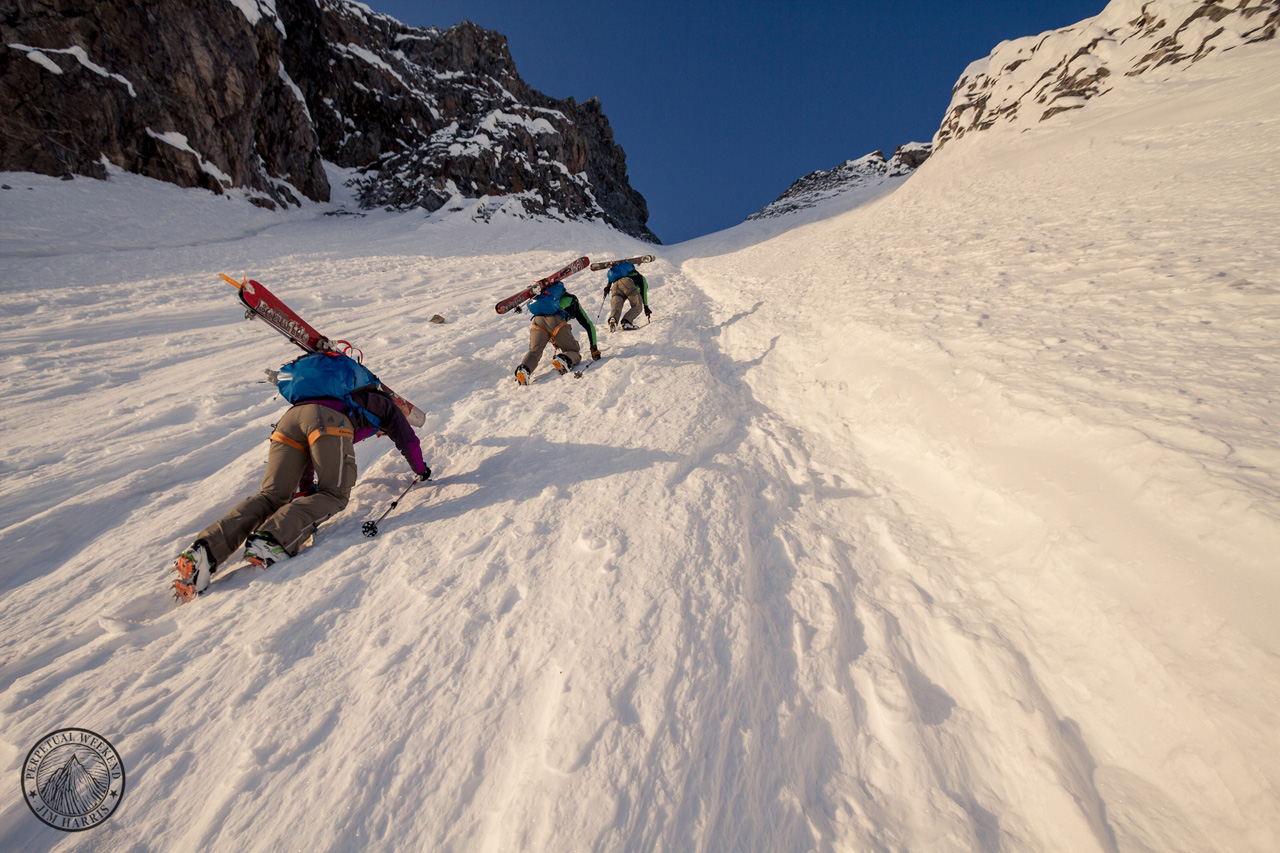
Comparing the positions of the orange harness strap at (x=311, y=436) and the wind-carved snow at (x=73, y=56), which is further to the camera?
the wind-carved snow at (x=73, y=56)

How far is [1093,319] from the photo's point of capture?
357 cm

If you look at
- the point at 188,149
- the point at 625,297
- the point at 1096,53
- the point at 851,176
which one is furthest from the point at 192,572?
the point at 851,176

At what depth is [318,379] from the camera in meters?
2.83

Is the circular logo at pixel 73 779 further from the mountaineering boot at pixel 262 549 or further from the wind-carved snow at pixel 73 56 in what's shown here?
the wind-carved snow at pixel 73 56

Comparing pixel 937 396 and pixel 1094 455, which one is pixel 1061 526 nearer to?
pixel 1094 455

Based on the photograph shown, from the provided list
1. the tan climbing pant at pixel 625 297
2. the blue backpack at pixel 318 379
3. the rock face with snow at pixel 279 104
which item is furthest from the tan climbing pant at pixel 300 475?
the rock face with snow at pixel 279 104

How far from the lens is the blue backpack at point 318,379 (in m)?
2.83

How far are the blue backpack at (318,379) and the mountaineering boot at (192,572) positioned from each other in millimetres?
1016

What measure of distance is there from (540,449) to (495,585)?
4.91 feet

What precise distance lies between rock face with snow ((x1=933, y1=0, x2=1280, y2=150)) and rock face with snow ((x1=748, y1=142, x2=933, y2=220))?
19986mm

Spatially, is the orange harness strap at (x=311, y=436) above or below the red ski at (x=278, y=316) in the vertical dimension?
below

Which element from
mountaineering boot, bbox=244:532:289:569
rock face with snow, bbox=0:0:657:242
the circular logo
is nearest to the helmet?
mountaineering boot, bbox=244:532:289:569

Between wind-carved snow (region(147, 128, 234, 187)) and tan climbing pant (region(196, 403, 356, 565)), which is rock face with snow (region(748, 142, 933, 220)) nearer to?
wind-carved snow (region(147, 128, 234, 187))

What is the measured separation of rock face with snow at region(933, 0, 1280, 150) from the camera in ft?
41.8
